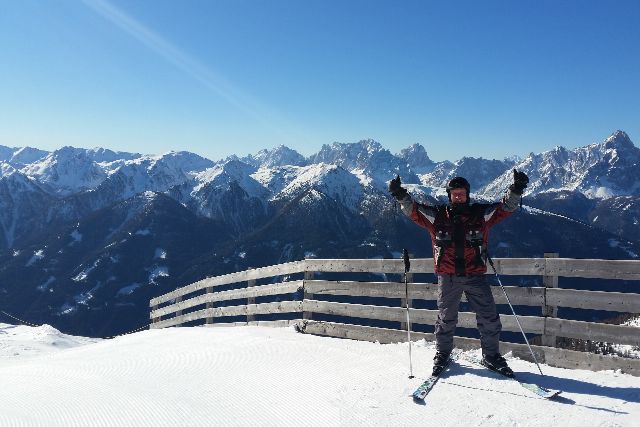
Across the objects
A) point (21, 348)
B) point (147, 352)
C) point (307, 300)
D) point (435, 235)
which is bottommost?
point (21, 348)

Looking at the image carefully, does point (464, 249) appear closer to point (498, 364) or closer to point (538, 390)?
point (498, 364)

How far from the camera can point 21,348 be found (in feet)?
47.5

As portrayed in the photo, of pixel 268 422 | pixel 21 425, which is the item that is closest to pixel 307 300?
pixel 268 422

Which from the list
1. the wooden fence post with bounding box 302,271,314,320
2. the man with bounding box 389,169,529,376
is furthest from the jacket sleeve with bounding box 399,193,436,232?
the wooden fence post with bounding box 302,271,314,320

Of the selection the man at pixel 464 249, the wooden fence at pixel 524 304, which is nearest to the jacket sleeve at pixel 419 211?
the man at pixel 464 249

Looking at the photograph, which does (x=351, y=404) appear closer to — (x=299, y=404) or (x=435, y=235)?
(x=299, y=404)

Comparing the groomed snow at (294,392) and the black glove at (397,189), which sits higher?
the black glove at (397,189)

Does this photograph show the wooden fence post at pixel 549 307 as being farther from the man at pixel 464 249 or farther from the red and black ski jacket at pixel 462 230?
the red and black ski jacket at pixel 462 230

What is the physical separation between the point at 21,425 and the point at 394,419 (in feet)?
13.0

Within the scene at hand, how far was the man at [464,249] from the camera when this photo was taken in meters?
6.54

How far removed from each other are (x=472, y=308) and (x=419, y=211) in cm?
152

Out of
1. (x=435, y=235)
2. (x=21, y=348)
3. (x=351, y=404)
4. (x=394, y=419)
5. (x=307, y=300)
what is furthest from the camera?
(x=21, y=348)

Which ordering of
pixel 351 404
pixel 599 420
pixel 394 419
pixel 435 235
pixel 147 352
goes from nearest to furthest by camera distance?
pixel 599 420
pixel 394 419
pixel 351 404
pixel 435 235
pixel 147 352

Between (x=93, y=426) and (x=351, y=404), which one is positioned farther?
(x=351, y=404)
